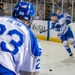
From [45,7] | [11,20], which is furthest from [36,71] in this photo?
[45,7]

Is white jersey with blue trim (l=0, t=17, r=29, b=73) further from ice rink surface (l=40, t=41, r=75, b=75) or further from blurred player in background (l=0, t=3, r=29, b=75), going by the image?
ice rink surface (l=40, t=41, r=75, b=75)

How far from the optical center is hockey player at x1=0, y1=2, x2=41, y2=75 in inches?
58.7

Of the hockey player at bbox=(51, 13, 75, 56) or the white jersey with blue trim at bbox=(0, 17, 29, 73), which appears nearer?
the white jersey with blue trim at bbox=(0, 17, 29, 73)

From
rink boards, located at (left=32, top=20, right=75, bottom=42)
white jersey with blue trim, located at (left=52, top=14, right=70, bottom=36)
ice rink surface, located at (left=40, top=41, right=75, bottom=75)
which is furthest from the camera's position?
rink boards, located at (left=32, top=20, right=75, bottom=42)

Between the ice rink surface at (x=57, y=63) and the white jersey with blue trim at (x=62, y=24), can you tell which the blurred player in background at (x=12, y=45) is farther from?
the white jersey with blue trim at (x=62, y=24)

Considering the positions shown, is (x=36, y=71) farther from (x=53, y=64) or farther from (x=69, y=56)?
(x=69, y=56)

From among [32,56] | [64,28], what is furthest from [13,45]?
[64,28]

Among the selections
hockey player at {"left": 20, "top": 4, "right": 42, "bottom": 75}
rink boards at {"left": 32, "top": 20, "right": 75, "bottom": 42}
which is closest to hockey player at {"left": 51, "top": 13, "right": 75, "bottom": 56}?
rink boards at {"left": 32, "top": 20, "right": 75, "bottom": 42}

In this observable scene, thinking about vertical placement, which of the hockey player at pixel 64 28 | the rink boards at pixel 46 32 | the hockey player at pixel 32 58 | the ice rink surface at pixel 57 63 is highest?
the hockey player at pixel 32 58

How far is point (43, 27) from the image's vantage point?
1032 cm

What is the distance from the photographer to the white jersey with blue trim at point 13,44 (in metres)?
1.50

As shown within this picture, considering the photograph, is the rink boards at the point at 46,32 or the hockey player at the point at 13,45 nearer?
the hockey player at the point at 13,45

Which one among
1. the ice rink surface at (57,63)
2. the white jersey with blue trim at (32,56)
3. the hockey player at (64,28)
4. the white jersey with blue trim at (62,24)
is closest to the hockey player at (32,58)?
the white jersey with blue trim at (32,56)

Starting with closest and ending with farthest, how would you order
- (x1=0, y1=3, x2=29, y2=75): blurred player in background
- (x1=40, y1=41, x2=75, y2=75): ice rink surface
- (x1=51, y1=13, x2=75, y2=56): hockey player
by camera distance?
(x1=0, y1=3, x2=29, y2=75): blurred player in background → (x1=40, y1=41, x2=75, y2=75): ice rink surface → (x1=51, y1=13, x2=75, y2=56): hockey player
